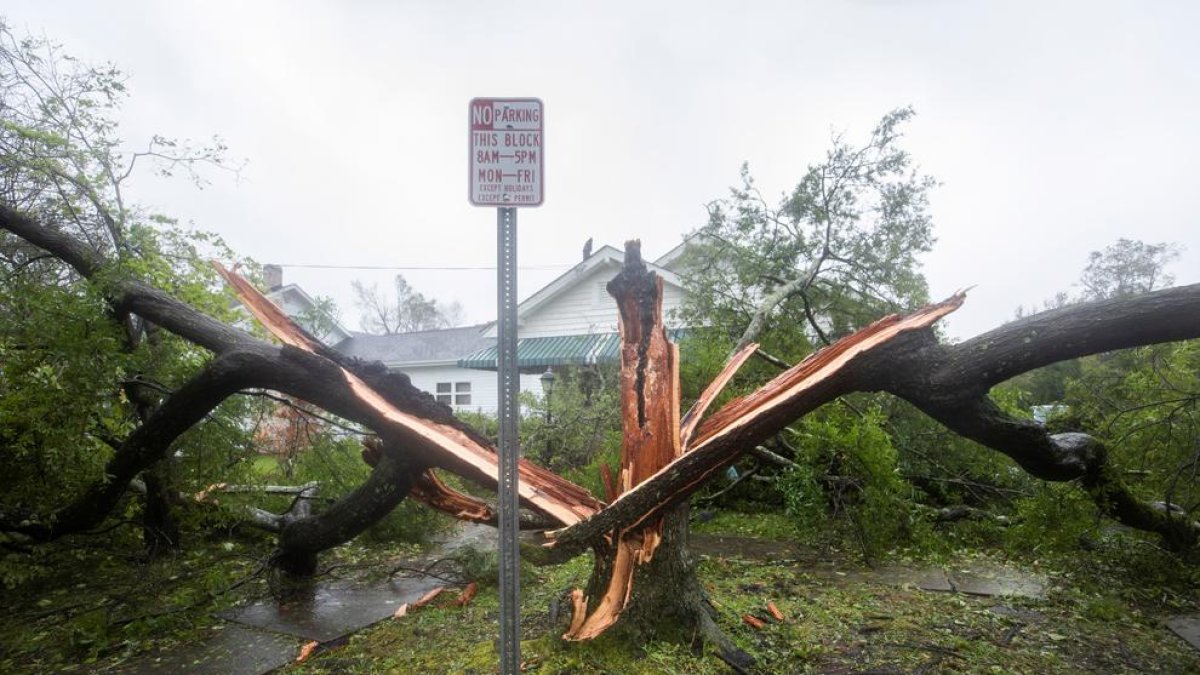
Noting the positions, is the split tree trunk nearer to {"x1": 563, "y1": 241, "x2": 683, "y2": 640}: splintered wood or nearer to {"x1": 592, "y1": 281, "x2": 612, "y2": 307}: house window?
{"x1": 563, "y1": 241, "x2": 683, "y2": 640}: splintered wood

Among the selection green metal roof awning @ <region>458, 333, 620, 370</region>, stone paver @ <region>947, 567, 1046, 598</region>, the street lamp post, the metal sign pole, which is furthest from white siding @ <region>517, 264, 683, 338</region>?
the metal sign pole

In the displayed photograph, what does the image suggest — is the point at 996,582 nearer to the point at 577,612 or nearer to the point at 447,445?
the point at 577,612

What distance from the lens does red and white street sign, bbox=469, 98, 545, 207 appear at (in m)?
2.03

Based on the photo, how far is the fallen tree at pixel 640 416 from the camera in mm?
2941

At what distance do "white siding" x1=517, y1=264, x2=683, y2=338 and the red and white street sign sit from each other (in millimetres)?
11443

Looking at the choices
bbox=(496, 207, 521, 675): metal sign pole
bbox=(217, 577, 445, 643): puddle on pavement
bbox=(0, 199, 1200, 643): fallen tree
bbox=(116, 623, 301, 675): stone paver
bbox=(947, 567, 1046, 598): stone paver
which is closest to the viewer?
bbox=(496, 207, 521, 675): metal sign pole

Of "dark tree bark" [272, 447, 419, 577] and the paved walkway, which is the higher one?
"dark tree bark" [272, 447, 419, 577]

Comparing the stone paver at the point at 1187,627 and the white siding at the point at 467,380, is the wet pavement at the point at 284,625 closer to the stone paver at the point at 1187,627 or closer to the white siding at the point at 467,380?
the stone paver at the point at 1187,627

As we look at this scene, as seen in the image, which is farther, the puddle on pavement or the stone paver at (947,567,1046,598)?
the stone paver at (947,567,1046,598)

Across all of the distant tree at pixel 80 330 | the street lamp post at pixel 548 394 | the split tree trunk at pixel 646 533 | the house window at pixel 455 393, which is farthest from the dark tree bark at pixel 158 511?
the house window at pixel 455 393

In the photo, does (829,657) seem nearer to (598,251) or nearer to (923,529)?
(923,529)

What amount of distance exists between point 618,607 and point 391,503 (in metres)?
1.72

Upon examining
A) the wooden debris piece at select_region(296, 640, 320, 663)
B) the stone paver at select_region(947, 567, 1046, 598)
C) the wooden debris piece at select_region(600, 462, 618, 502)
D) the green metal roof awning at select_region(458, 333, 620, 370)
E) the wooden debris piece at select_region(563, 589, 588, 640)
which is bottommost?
the stone paver at select_region(947, 567, 1046, 598)

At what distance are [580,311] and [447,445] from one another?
1086cm
